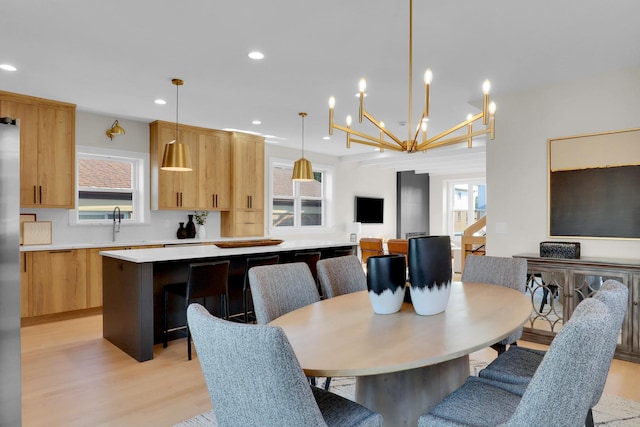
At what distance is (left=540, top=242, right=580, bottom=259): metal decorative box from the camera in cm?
358

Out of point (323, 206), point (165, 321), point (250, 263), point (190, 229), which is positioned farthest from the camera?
point (323, 206)

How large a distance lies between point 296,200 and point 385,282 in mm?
6260

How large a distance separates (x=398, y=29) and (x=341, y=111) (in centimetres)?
221

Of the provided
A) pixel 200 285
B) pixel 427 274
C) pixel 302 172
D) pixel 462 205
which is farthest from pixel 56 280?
pixel 462 205

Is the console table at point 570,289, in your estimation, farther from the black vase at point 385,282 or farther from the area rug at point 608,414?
the black vase at point 385,282

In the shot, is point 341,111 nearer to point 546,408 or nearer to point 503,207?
point 503,207

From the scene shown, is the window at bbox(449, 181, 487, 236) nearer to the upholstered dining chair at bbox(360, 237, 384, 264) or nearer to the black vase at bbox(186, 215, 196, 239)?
the upholstered dining chair at bbox(360, 237, 384, 264)

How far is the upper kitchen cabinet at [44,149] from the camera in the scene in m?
4.48

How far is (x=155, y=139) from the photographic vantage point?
Answer: 5.68 m

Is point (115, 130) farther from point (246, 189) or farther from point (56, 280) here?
point (246, 189)

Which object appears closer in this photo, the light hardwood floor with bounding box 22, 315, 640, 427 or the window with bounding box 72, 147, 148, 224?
the light hardwood floor with bounding box 22, 315, 640, 427

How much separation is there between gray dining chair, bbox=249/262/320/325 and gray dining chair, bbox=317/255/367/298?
20cm

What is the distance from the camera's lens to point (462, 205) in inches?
457

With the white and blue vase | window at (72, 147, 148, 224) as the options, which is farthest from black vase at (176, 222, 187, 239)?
the white and blue vase
